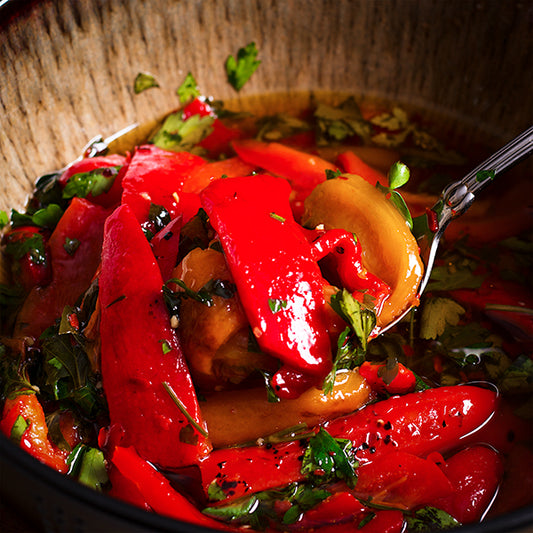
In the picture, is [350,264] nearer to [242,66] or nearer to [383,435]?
[383,435]

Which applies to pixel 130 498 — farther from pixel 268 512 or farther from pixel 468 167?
pixel 468 167

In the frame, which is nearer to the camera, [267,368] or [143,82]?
[267,368]

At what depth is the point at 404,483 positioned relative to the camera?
1.45m

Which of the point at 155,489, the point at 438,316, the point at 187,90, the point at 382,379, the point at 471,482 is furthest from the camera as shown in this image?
the point at 187,90

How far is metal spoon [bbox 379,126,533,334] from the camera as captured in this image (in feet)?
6.16

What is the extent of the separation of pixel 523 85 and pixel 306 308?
5.22 ft

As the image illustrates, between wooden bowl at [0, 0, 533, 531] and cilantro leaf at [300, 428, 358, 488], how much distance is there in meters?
1.29

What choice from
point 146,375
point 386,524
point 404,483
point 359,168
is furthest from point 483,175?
point 146,375

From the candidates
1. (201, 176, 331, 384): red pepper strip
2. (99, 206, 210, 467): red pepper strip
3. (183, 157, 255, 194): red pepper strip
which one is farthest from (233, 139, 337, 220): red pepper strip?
(99, 206, 210, 467): red pepper strip

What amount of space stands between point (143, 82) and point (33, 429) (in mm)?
1481

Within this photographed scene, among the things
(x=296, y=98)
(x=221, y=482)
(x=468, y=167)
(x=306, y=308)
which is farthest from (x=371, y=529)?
(x=296, y=98)

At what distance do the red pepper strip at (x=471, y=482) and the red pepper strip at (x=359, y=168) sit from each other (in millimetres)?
991

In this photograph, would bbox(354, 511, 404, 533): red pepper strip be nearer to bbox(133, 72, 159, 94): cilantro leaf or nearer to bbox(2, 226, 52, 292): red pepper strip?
bbox(2, 226, 52, 292): red pepper strip

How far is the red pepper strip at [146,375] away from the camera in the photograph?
1434 millimetres
